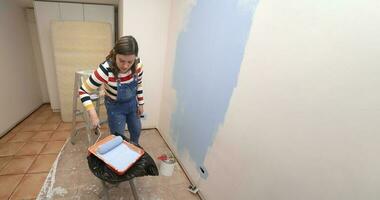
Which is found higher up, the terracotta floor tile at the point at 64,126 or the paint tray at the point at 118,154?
the paint tray at the point at 118,154

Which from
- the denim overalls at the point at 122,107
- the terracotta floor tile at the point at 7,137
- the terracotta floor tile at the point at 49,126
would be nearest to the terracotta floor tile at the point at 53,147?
the terracotta floor tile at the point at 49,126

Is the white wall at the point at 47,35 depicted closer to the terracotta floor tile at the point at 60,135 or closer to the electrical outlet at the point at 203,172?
the terracotta floor tile at the point at 60,135

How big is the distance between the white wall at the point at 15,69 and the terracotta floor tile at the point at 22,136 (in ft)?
0.50

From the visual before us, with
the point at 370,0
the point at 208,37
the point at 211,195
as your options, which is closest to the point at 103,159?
the point at 211,195

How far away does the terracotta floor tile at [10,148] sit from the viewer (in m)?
1.96

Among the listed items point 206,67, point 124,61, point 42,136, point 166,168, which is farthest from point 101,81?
point 42,136

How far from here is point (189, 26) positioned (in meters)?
1.72

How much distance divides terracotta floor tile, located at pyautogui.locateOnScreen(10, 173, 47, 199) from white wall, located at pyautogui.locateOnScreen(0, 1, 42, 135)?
41.8 inches

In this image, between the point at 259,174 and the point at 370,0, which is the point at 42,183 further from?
the point at 370,0

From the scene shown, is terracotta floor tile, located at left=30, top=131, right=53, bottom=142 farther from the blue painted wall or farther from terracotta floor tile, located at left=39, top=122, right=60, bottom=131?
the blue painted wall

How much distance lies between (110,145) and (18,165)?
1.32m

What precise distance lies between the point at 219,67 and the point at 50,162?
191 cm

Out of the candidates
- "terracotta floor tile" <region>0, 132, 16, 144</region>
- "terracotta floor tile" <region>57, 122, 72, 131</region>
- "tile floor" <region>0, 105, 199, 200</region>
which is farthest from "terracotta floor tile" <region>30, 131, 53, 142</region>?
"terracotta floor tile" <region>0, 132, 16, 144</region>

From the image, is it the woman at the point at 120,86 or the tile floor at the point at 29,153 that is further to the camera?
the tile floor at the point at 29,153
